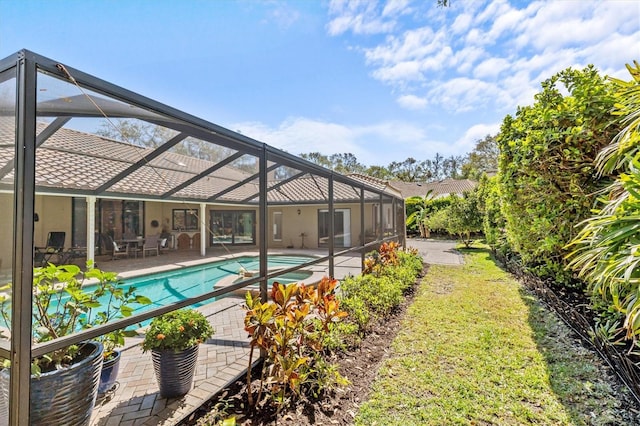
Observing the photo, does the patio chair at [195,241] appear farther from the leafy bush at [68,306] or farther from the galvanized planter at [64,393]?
the galvanized planter at [64,393]

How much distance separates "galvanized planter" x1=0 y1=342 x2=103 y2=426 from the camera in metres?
2.05

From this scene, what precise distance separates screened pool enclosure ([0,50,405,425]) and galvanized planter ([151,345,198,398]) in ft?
2.14

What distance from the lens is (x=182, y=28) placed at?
739cm

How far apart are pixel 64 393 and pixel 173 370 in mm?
1062

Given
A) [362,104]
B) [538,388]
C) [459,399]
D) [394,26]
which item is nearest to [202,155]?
[459,399]

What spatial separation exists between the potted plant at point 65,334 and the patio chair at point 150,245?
19.8 ft

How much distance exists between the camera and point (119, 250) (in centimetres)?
841

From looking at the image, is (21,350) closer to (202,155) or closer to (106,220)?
(202,155)

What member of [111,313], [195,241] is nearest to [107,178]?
[195,241]

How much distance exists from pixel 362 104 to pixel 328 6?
6.16 metres


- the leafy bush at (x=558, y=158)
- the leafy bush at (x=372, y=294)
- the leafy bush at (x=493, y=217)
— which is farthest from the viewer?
the leafy bush at (x=493, y=217)

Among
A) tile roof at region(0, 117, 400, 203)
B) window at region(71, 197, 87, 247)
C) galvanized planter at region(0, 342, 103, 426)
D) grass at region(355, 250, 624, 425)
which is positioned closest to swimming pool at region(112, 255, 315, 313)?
tile roof at region(0, 117, 400, 203)

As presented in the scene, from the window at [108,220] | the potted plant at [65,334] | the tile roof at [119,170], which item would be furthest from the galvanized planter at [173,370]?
the window at [108,220]

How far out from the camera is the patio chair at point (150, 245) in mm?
8573
